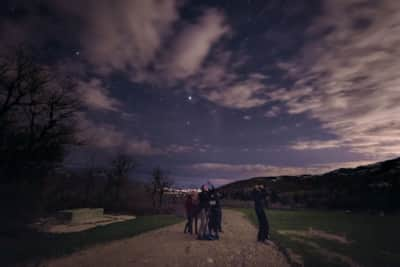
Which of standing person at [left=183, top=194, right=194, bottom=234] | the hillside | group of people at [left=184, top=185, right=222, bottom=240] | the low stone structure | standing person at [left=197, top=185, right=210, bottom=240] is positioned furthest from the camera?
the hillside

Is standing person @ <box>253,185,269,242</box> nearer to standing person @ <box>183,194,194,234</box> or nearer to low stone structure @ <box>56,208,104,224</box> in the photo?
standing person @ <box>183,194,194,234</box>

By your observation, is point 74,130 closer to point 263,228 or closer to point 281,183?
point 263,228

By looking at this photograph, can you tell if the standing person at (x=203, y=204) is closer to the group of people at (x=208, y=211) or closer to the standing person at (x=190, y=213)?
the group of people at (x=208, y=211)

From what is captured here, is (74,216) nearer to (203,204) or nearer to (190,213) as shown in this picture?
(190,213)

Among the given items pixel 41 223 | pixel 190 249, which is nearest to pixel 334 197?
pixel 190 249

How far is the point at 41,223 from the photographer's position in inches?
821

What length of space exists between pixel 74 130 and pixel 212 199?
47.6ft

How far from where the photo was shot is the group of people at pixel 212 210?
11.9 meters

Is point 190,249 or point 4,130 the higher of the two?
point 4,130

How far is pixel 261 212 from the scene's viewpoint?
38.7ft

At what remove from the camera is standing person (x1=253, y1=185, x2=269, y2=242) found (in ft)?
38.8

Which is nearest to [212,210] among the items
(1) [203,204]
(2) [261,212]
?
(1) [203,204]

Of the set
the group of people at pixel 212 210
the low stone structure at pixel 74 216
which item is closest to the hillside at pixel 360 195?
the group of people at pixel 212 210

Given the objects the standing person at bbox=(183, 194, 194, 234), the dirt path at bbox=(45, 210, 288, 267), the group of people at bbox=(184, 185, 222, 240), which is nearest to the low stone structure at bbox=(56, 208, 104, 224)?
the dirt path at bbox=(45, 210, 288, 267)
